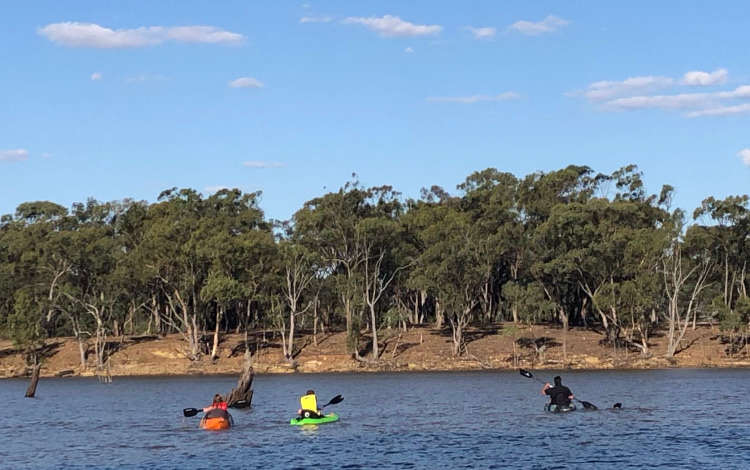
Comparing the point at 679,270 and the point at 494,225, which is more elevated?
the point at 494,225

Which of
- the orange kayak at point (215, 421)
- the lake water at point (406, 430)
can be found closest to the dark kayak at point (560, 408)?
the lake water at point (406, 430)

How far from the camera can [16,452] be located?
46.2 metres

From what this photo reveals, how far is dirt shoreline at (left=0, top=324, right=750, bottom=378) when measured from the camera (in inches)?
4478

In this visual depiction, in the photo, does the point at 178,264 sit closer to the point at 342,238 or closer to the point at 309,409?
Result: the point at 342,238

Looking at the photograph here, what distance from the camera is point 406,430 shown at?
171 feet

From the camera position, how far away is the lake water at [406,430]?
4166 centimetres

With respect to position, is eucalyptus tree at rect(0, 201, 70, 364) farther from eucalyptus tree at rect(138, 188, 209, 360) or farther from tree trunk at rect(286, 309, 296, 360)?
tree trunk at rect(286, 309, 296, 360)

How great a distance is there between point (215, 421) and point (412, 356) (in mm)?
66368

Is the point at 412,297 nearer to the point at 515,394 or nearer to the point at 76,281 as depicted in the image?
the point at 76,281

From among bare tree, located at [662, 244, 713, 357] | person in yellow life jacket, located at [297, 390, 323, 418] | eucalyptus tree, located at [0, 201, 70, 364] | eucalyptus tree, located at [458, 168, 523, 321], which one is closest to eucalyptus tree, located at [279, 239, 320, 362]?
eucalyptus tree, located at [458, 168, 523, 321]

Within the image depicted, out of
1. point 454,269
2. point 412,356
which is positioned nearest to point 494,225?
point 454,269

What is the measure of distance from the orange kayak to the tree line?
58.0 meters

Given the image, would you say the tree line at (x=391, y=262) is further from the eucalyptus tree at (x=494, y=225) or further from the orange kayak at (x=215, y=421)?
the orange kayak at (x=215, y=421)

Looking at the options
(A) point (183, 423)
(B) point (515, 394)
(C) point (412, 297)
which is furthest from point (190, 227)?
(A) point (183, 423)
